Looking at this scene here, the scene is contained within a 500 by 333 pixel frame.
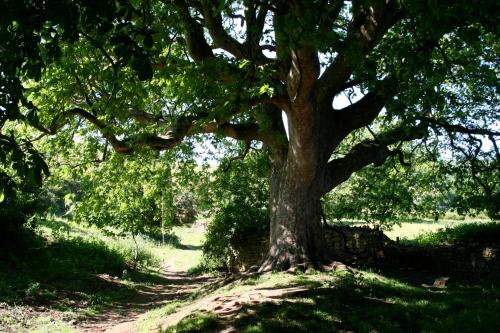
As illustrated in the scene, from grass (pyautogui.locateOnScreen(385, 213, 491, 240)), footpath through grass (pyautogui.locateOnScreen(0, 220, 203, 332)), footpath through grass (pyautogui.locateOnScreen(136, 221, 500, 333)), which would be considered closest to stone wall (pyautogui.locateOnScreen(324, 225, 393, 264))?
footpath through grass (pyautogui.locateOnScreen(136, 221, 500, 333))

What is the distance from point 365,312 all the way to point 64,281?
1087cm

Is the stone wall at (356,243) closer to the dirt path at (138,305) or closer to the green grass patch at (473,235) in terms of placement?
the green grass patch at (473,235)

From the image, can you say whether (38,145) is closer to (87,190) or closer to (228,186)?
(87,190)

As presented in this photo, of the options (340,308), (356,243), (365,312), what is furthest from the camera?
(356,243)

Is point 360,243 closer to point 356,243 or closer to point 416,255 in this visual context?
point 356,243

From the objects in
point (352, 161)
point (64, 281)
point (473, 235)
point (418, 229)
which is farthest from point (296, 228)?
point (418, 229)

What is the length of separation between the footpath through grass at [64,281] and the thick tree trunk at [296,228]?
5.09m

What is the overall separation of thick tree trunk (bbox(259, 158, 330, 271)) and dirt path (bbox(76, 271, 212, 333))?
12.2 feet

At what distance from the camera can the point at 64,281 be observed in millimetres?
14531

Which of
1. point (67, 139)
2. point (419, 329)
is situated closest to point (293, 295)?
point (419, 329)

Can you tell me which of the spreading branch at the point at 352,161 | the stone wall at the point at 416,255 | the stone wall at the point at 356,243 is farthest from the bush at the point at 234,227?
the spreading branch at the point at 352,161

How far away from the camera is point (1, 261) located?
46.3 ft

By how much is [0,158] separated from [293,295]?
630 cm

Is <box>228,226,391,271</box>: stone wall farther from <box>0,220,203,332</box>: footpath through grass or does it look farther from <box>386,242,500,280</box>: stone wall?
<box>0,220,203,332</box>: footpath through grass
